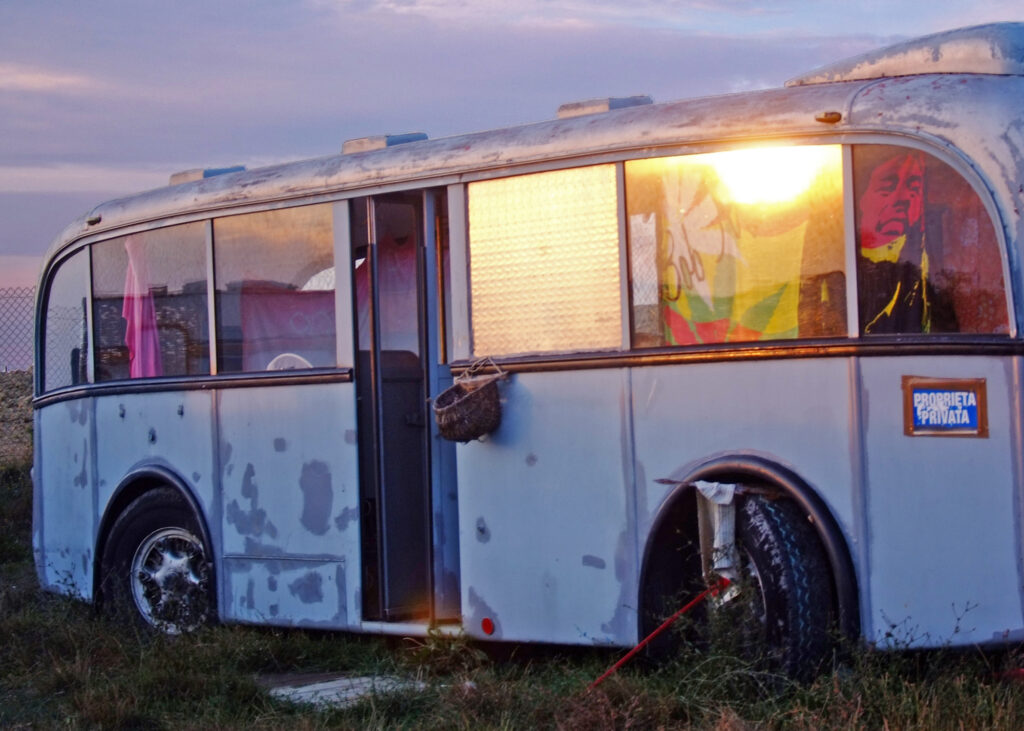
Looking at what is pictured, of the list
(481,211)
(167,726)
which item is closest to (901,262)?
(481,211)

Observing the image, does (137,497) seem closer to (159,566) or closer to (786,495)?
(159,566)

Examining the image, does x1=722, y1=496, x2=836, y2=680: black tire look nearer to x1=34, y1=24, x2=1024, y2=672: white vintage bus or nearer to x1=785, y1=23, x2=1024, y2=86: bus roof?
x1=34, y1=24, x2=1024, y2=672: white vintage bus

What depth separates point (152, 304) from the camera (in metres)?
7.79

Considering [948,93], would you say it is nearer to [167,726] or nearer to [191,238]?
[167,726]

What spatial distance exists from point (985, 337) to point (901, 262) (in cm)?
41

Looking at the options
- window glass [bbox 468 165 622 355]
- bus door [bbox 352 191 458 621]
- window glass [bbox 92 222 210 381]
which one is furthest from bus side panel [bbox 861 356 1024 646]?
window glass [bbox 92 222 210 381]

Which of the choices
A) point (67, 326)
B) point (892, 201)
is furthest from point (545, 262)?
point (67, 326)

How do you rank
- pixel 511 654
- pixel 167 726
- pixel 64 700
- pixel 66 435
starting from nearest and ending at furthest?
pixel 167 726, pixel 64 700, pixel 511 654, pixel 66 435

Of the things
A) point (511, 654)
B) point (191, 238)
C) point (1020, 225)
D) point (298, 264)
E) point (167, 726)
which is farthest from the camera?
point (191, 238)

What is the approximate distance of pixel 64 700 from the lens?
5.74 m

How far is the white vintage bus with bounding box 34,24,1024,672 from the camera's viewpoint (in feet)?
15.4

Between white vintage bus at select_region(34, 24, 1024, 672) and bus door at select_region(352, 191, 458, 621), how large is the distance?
0.02 meters

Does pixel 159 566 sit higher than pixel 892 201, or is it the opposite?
pixel 892 201

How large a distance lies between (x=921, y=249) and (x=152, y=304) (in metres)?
4.57
